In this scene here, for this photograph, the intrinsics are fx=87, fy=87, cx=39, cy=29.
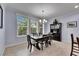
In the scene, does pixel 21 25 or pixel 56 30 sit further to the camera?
pixel 56 30

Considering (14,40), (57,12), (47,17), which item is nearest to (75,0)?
(57,12)

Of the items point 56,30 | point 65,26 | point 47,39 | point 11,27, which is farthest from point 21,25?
point 65,26

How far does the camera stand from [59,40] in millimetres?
1598

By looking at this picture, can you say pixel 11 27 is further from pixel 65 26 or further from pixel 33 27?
pixel 65 26

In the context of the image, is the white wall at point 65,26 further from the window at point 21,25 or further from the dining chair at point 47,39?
the window at point 21,25

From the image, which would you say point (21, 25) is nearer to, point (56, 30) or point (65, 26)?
point (56, 30)

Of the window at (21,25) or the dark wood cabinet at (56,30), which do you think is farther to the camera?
the dark wood cabinet at (56,30)

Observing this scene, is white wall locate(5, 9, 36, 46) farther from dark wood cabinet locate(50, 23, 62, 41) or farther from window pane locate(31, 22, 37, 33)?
dark wood cabinet locate(50, 23, 62, 41)

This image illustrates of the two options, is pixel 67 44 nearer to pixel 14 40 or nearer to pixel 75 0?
pixel 75 0

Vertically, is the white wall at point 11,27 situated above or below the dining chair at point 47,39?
above

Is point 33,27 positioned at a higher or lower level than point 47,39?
higher

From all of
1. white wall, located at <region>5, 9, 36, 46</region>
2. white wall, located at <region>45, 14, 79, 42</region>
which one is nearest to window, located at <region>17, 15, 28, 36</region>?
white wall, located at <region>5, 9, 36, 46</region>

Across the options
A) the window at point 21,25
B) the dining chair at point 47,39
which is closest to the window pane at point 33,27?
the window at point 21,25

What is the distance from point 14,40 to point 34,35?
353 mm
